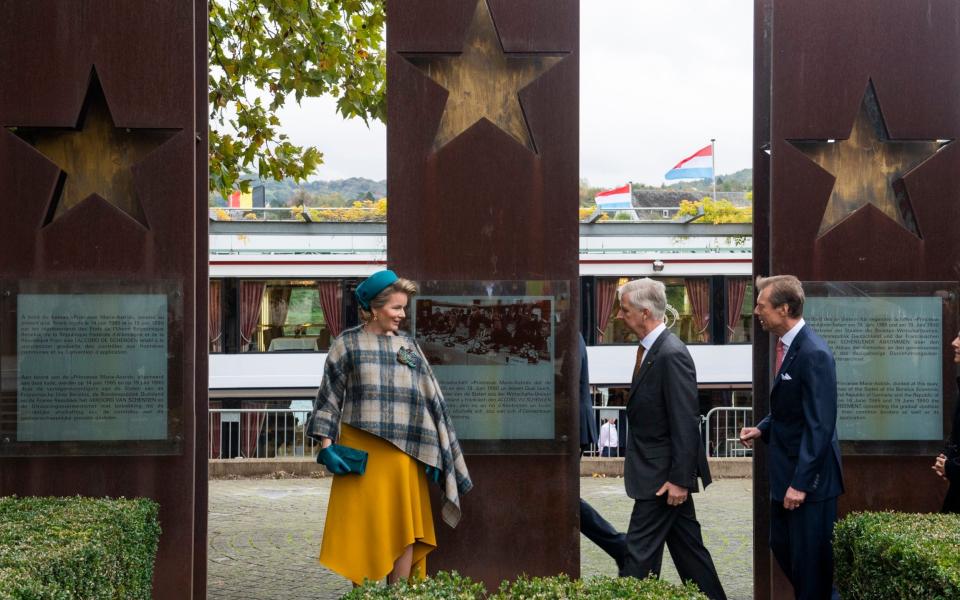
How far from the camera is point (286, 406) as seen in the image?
20422 millimetres

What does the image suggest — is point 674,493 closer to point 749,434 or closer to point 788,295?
point 749,434

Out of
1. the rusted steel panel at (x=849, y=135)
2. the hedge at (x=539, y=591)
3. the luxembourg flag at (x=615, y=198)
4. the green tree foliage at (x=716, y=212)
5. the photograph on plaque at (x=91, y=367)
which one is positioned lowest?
the hedge at (x=539, y=591)

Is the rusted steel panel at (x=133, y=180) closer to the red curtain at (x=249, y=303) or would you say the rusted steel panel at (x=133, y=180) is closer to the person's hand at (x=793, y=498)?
the person's hand at (x=793, y=498)

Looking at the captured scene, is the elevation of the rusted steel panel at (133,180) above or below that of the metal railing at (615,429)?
above

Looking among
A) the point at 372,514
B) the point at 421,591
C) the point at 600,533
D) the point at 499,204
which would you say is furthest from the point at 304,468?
the point at 421,591

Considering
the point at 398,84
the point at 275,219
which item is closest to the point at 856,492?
the point at 398,84

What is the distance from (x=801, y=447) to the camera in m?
5.40

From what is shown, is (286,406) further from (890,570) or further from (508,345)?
(890,570)

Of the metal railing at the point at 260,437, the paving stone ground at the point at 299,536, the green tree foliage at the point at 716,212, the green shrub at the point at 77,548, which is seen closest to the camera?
the green shrub at the point at 77,548

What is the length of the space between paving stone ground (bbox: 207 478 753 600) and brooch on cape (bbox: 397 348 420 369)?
2.50 meters

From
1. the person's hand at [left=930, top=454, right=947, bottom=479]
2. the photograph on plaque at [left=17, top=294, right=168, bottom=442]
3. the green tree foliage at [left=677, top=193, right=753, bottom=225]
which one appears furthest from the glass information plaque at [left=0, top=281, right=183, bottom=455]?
the green tree foliage at [left=677, top=193, right=753, bottom=225]

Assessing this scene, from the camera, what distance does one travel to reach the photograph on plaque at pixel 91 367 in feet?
20.5

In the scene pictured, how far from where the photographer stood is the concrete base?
50.7 ft

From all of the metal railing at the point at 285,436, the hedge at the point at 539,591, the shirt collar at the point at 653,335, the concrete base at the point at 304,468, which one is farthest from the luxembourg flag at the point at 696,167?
the hedge at the point at 539,591
